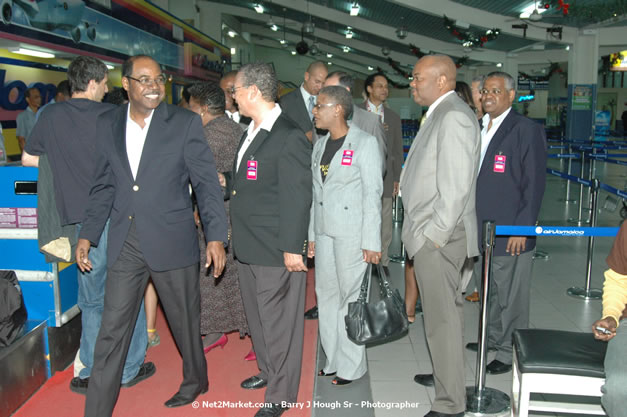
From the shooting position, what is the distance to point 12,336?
290 cm

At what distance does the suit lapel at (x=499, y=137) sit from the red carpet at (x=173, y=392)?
1641 mm

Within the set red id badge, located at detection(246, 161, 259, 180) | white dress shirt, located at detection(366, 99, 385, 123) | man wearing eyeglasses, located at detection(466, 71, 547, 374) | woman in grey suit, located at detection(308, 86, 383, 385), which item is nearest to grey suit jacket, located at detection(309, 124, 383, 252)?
woman in grey suit, located at detection(308, 86, 383, 385)

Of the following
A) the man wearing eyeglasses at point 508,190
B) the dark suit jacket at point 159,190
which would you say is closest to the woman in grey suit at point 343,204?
the dark suit jacket at point 159,190

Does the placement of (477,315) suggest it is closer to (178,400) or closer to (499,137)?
(499,137)

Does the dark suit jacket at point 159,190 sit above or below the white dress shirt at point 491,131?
below

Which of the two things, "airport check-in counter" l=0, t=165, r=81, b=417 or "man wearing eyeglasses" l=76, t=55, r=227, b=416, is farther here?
"airport check-in counter" l=0, t=165, r=81, b=417

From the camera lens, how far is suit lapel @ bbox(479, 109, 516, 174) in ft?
10.6

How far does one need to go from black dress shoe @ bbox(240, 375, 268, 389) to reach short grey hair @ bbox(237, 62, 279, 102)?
159 cm

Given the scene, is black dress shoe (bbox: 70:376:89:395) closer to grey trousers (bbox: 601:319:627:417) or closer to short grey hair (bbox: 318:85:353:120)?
short grey hair (bbox: 318:85:353:120)

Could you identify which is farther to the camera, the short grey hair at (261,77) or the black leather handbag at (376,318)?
the black leather handbag at (376,318)

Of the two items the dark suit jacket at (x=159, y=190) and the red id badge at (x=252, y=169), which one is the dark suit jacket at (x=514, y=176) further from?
the dark suit jacket at (x=159, y=190)

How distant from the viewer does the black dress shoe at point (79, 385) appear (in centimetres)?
309

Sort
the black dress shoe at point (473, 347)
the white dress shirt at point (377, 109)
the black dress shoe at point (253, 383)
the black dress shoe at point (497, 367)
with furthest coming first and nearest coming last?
the white dress shirt at point (377, 109)
the black dress shoe at point (473, 347)
the black dress shoe at point (497, 367)
the black dress shoe at point (253, 383)

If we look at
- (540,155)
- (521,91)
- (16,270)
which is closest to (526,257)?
(540,155)
